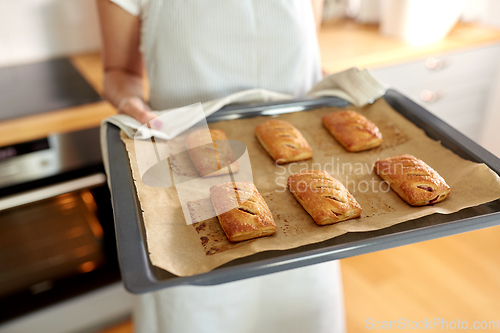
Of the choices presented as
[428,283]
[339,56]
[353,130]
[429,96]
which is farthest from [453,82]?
[353,130]

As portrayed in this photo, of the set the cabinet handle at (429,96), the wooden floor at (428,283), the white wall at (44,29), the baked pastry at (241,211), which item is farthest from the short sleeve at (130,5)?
the cabinet handle at (429,96)

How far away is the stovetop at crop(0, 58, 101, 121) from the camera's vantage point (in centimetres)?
144

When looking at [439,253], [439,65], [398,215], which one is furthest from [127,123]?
[439,253]

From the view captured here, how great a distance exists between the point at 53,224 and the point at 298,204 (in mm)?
1164

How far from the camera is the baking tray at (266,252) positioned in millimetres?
611

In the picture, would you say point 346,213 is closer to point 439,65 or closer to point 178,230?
point 178,230

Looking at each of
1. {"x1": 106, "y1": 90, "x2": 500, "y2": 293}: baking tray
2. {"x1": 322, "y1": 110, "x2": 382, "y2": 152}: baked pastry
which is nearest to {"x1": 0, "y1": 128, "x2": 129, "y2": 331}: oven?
{"x1": 106, "y1": 90, "x2": 500, "y2": 293}: baking tray

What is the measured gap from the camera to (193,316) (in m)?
1.02

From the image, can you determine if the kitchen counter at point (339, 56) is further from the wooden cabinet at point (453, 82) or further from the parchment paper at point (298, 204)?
the parchment paper at point (298, 204)

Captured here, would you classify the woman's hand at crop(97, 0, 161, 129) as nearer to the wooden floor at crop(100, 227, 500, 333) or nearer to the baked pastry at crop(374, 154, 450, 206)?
the baked pastry at crop(374, 154, 450, 206)

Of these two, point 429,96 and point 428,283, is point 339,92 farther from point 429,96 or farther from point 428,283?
point 428,283

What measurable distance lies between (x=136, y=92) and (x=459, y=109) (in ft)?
6.18

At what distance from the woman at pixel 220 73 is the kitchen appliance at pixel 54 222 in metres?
0.42

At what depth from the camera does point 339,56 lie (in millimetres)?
1909
